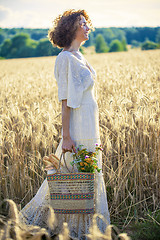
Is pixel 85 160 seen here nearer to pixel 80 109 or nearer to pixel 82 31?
pixel 80 109

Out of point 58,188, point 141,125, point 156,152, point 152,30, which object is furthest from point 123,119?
point 152,30

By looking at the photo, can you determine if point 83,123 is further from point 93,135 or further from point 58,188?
point 58,188

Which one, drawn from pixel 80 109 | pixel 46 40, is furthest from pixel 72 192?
pixel 46 40

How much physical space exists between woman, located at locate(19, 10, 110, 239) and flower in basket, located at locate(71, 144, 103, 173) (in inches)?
2.9

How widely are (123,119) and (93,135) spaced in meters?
0.64

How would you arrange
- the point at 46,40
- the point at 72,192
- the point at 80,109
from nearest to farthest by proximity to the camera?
the point at 72,192 → the point at 80,109 → the point at 46,40

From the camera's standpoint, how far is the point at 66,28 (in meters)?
1.95

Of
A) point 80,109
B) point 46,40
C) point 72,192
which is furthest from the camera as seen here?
point 46,40

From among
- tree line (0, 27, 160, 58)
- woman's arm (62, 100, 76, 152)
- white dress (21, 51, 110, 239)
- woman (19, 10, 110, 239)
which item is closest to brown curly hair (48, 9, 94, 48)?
woman (19, 10, 110, 239)

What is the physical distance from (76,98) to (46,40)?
65.0 meters

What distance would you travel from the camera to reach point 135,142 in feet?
8.94

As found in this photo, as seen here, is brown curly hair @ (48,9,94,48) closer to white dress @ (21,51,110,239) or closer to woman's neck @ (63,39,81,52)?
woman's neck @ (63,39,81,52)

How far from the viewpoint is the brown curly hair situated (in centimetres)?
195

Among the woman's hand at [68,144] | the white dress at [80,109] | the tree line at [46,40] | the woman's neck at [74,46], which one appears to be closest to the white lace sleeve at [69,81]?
the white dress at [80,109]
